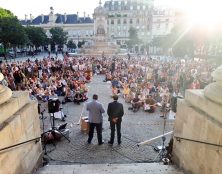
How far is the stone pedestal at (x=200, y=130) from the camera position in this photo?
180 inches

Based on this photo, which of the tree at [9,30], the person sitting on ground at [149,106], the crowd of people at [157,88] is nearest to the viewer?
the person sitting on ground at [149,106]

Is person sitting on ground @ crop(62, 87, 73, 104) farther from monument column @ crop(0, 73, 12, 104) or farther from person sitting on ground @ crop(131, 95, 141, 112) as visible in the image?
monument column @ crop(0, 73, 12, 104)

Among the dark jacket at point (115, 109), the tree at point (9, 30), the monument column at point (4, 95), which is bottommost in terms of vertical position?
the dark jacket at point (115, 109)

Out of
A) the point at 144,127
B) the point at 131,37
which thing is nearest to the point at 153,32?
the point at 131,37

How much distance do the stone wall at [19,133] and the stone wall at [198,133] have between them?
3.32 m

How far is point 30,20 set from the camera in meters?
117

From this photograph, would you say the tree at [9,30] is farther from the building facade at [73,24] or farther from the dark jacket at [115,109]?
the building facade at [73,24]

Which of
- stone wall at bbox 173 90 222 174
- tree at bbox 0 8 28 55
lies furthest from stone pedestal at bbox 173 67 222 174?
tree at bbox 0 8 28 55

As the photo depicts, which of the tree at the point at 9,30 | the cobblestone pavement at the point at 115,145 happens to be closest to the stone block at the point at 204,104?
the cobblestone pavement at the point at 115,145

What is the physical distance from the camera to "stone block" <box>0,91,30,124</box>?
15.8 feet

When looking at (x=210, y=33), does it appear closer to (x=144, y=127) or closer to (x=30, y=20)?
(x=144, y=127)

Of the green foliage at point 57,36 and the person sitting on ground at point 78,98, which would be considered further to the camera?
the green foliage at point 57,36

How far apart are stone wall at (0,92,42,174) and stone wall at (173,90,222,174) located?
10.9 ft

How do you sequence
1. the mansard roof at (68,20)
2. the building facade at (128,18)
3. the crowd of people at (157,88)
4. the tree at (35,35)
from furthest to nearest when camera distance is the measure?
1. the building facade at (128,18)
2. the mansard roof at (68,20)
3. the tree at (35,35)
4. the crowd of people at (157,88)
